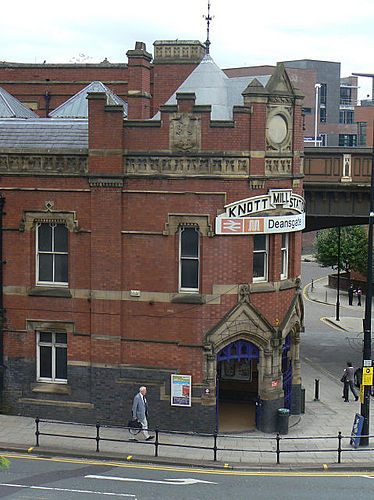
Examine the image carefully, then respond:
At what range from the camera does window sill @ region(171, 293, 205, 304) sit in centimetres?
2107

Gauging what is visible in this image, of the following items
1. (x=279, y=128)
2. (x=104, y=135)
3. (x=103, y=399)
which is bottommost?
(x=103, y=399)

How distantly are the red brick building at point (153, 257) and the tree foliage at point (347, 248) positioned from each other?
109 feet

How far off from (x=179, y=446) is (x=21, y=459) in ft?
13.3

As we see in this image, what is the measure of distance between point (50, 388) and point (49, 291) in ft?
9.66

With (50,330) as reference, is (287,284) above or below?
above

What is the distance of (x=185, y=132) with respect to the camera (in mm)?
20844

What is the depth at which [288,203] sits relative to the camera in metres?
21.9

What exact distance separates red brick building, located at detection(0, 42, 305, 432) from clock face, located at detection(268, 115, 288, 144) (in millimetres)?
35

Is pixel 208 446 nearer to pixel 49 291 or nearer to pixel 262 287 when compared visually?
pixel 262 287

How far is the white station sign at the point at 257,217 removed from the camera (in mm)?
20875

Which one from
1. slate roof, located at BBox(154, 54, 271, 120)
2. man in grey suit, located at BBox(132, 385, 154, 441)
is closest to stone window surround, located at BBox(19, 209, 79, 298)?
man in grey suit, located at BBox(132, 385, 154, 441)

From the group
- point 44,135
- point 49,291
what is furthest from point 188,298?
point 44,135

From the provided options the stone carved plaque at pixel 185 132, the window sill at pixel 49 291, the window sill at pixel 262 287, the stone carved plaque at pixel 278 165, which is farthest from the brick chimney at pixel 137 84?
the window sill at pixel 262 287

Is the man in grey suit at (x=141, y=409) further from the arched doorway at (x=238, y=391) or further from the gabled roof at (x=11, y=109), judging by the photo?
the gabled roof at (x=11, y=109)
